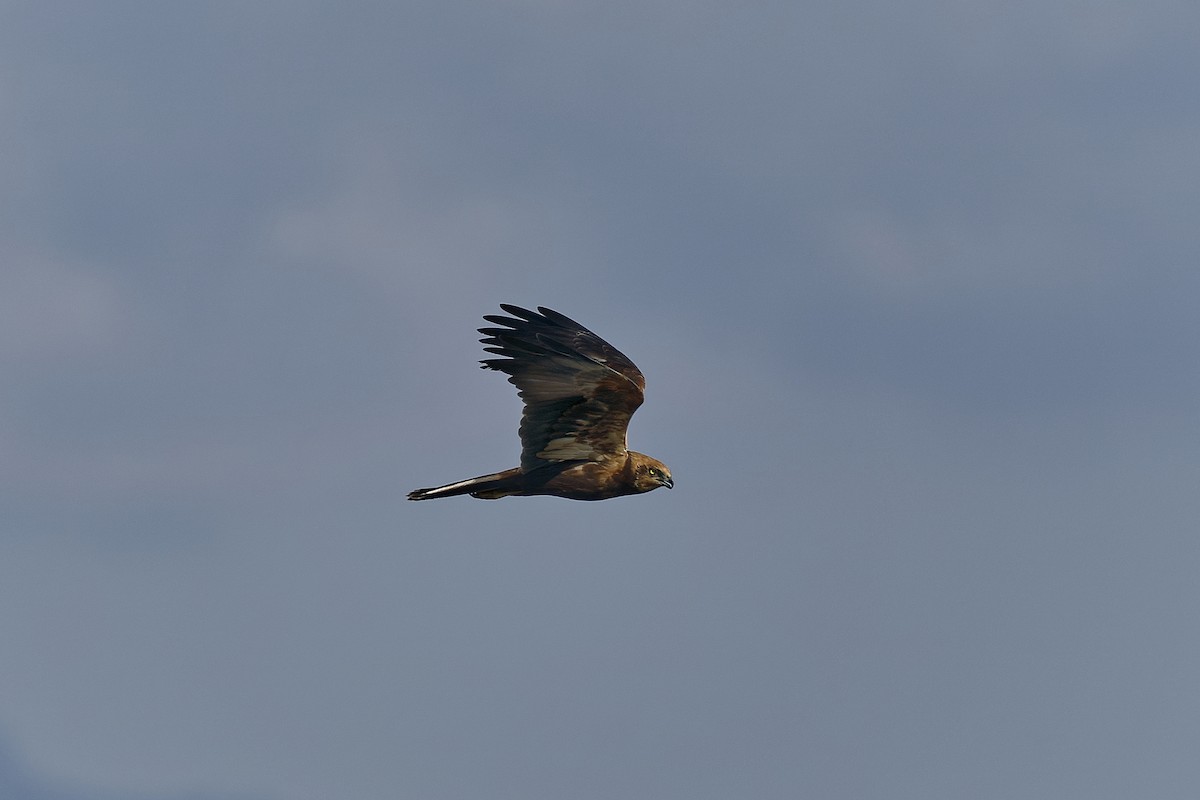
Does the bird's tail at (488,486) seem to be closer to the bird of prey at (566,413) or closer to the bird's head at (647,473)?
the bird of prey at (566,413)

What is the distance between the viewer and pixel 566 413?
26.1 metres

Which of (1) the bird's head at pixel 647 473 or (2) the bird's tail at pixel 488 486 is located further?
(1) the bird's head at pixel 647 473

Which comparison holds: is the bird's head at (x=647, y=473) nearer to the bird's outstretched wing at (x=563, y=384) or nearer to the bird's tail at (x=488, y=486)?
the bird's outstretched wing at (x=563, y=384)

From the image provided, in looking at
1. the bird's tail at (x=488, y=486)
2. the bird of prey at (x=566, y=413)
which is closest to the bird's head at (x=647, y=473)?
the bird of prey at (x=566, y=413)

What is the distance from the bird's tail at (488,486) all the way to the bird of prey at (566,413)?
0.02 m

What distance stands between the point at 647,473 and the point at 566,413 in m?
2.03

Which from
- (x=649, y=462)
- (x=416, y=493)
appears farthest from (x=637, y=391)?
(x=416, y=493)

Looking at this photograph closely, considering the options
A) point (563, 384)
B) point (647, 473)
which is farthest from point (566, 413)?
point (647, 473)

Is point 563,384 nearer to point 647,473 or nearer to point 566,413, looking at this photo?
point 566,413

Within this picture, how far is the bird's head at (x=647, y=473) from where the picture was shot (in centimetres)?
2692

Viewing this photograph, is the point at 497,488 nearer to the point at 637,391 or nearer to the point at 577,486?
the point at 577,486

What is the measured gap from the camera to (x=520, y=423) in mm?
26281

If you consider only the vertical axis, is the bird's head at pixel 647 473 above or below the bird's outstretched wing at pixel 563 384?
below

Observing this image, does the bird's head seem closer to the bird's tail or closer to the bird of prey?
the bird of prey
